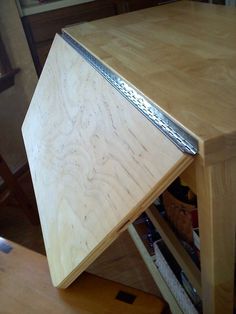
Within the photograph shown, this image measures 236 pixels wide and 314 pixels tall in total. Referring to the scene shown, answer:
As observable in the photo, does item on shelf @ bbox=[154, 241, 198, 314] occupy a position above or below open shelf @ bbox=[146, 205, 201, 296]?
below

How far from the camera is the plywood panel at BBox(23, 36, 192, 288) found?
21.3 inches

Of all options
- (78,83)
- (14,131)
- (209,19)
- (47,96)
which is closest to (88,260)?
(78,83)

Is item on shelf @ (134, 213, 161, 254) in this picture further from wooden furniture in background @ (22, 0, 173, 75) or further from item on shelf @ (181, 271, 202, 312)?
wooden furniture in background @ (22, 0, 173, 75)

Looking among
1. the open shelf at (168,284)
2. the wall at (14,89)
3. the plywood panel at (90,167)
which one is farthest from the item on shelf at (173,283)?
the wall at (14,89)

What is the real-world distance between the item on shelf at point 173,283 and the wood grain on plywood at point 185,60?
721 mm

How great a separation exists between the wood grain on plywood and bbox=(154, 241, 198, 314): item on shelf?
72 centimetres

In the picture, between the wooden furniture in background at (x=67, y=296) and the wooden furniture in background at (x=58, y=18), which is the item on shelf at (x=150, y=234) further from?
the wooden furniture in background at (x=58, y=18)

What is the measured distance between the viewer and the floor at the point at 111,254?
141 cm

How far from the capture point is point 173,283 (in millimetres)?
1147

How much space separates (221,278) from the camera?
0.67 m

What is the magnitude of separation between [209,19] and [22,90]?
145 centimetres

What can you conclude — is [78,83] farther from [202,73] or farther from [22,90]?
[22,90]

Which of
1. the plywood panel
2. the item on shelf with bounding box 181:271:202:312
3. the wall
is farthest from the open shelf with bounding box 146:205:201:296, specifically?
the wall

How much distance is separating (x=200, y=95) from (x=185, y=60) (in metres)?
0.21
